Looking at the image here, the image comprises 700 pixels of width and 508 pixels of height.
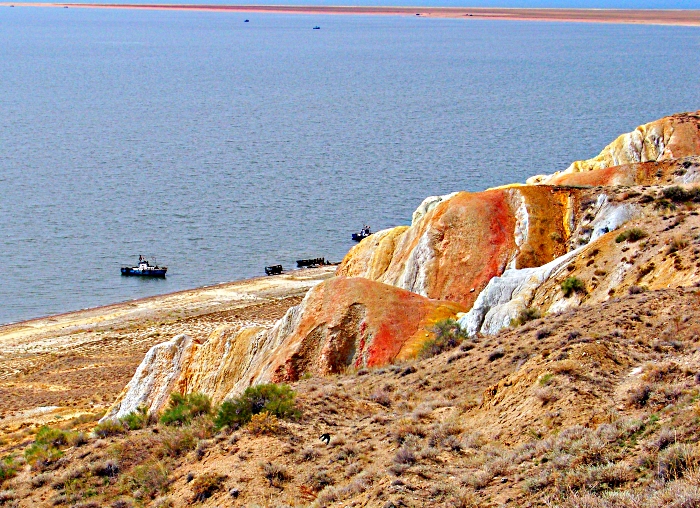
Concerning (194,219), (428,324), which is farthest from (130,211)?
(428,324)

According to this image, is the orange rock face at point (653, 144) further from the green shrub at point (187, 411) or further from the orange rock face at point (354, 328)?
the green shrub at point (187, 411)

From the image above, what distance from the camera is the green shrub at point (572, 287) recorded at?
28000mm

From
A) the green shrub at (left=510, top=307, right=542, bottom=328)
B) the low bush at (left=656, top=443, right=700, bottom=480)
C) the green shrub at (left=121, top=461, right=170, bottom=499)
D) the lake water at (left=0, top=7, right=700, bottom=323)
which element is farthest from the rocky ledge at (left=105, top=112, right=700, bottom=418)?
the lake water at (left=0, top=7, right=700, bottom=323)

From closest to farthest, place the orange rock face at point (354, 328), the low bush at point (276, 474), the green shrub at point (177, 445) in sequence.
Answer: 1. the low bush at point (276, 474)
2. the green shrub at point (177, 445)
3. the orange rock face at point (354, 328)

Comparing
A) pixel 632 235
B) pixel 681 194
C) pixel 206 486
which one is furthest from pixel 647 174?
pixel 206 486

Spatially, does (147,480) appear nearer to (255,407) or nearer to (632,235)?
(255,407)

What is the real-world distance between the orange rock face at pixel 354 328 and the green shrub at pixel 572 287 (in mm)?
4332

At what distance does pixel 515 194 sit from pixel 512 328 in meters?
17.1

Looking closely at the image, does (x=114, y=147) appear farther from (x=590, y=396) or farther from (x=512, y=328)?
(x=590, y=396)

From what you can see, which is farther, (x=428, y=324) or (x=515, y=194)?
(x=515, y=194)

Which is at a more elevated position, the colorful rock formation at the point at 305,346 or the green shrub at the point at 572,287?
the green shrub at the point at 572,287

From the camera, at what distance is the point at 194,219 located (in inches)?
3068

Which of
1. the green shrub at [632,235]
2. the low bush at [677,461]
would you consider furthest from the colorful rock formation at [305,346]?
the low bush at [677,461]

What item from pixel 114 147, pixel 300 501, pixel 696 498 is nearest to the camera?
pixel 696 498
